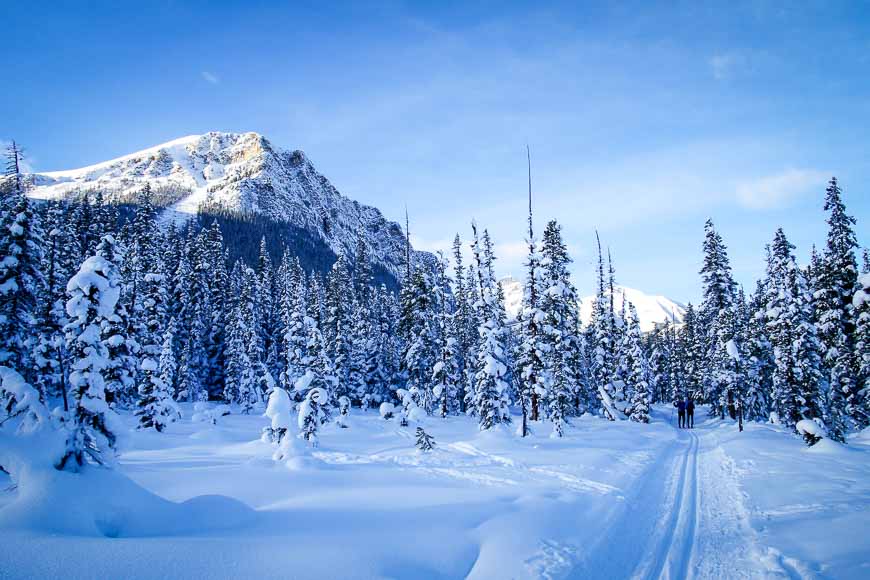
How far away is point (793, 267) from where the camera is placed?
27.7m

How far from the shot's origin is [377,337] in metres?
50.6

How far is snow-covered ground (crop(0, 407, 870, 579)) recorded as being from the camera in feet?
18.3

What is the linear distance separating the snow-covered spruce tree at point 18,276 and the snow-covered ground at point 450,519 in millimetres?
11082

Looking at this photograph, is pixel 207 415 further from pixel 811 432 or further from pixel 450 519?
pixel 811 432

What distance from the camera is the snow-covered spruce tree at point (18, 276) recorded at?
2091 cm

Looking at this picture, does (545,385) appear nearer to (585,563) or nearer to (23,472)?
(585,563)

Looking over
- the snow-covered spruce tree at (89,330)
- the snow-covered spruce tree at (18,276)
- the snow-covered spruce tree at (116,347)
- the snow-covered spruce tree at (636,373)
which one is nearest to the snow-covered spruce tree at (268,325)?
the snow-covered spruce tree at (116,347)

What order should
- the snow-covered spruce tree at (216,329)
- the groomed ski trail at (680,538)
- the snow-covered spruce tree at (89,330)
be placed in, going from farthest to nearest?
the snow-covered spruce tree at (216,329) → the snow-covered spruce tree at (89,330) → the groomed ski trail at (680,538)

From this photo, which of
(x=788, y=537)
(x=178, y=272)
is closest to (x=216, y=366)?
(x=178, y=272)

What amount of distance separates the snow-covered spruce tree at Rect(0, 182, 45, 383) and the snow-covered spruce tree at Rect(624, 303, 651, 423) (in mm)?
42508

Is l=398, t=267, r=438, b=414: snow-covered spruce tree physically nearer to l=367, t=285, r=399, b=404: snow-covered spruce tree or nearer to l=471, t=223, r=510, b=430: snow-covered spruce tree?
l=367, t=285, r=399, b=404: snow-covered spruce tree

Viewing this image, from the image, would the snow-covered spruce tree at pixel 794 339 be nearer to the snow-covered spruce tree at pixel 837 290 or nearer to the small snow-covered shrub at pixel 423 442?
the snow-covered spruce tree at pixel 837 290

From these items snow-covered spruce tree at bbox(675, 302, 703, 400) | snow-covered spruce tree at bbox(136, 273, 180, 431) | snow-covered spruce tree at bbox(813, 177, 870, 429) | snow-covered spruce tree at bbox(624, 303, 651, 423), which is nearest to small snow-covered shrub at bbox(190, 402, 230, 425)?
snow-covered spruce tree at bbox(136, 273, 180, 431)

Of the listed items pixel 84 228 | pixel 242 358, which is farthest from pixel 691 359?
pixel 84 228
